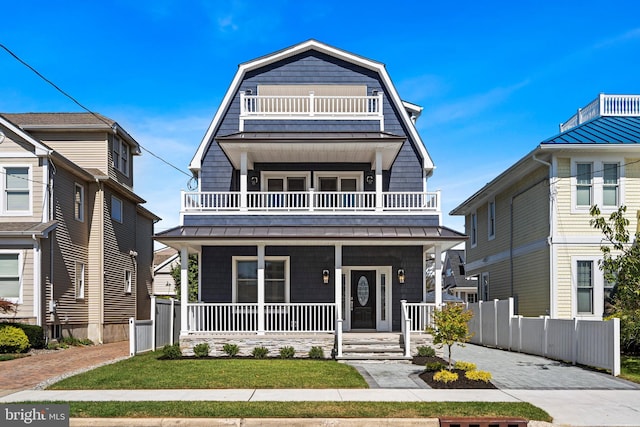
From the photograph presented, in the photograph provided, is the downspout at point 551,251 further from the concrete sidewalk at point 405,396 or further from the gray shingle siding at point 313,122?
the concrete sidewalk at point 405,396

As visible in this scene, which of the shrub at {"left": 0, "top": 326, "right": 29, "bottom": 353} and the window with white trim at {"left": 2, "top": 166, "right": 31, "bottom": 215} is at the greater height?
the window with white trim at {"left": 2, "top": 166, "right": 31, "bottom": 215}

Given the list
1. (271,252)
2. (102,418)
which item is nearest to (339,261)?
(271,252)

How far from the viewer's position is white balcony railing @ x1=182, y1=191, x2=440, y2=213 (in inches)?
749

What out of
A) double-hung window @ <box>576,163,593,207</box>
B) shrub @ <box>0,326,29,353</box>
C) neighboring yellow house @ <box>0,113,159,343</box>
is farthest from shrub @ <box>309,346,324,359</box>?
double-hung window @ <box>576,163,593,207</box>

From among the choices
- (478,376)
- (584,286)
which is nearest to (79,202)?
(478,376)

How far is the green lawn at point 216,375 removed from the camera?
41.6ft

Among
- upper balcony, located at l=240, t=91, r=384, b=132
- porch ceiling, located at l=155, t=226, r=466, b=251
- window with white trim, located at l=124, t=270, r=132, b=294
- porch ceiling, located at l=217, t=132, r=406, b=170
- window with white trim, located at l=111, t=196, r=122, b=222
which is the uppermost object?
upper balcony, located at l=240, t=91, r=384, b=132

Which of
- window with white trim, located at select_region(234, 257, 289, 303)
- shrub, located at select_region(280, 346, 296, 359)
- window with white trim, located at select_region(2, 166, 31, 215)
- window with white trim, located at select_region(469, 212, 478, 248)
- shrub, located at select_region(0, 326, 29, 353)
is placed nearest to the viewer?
shrub, located at select_region(280, 346, 296, 359)

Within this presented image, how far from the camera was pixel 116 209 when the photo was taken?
2770 cm

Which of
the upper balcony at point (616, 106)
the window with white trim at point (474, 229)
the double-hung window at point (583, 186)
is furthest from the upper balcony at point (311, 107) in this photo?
the window with white trim at point (474, 229)

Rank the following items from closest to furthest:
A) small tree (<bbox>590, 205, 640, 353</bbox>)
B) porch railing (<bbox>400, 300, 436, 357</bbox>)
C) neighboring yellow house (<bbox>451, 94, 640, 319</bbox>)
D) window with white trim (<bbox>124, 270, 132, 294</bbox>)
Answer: small tree (<bbox>590, 205, 640, 353</bbox>), porch railing (<bbox>400, 300, 436, 357</bbox>), neighboring yellow house (<bbox>451, 94, 640, 319</bbox>), window with white trim (<bbox>124, 270, 132, 294</bbox>)

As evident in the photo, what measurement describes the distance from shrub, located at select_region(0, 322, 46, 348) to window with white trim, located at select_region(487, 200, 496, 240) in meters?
18.5

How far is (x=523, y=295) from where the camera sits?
76.0 feet

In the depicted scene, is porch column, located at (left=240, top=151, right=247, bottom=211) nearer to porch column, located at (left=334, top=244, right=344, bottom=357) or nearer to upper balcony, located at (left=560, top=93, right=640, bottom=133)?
porch column, located at (left=334, top=244, right=344, bottom=357)
